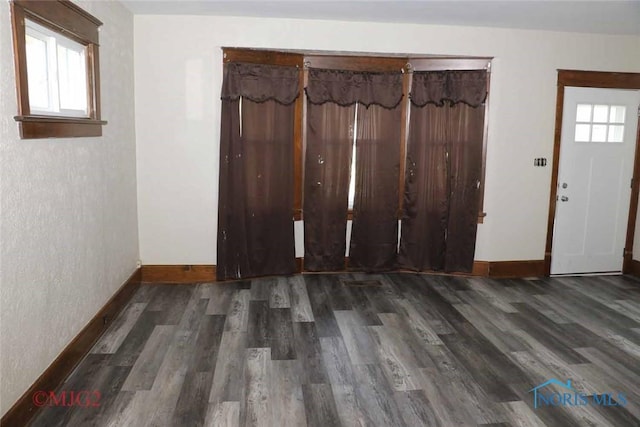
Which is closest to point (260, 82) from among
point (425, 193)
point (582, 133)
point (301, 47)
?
point (301, 47)

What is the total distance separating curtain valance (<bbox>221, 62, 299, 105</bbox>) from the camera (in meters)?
4.60

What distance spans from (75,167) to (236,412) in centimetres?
182

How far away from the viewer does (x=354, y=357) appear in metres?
3.31

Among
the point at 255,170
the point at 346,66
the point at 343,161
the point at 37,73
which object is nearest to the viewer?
the point at 37,73

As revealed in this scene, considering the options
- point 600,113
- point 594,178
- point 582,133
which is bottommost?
point 594,178

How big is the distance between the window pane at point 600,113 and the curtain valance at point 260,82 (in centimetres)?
310

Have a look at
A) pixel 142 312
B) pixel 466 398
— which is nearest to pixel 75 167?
pixel 142 312

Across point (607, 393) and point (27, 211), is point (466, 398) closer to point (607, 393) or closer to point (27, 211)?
point (607, 393)

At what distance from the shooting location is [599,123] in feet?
16.9

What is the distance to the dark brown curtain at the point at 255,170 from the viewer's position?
465 cm

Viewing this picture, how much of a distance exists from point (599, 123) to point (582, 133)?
0.71 ft

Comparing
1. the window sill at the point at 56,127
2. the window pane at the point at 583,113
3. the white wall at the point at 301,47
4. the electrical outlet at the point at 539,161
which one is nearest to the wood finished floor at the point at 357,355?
the white wall at the point at 301,47

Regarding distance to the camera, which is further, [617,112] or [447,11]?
[617,112]

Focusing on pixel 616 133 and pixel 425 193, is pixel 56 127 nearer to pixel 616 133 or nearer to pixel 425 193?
pixel 425 193
